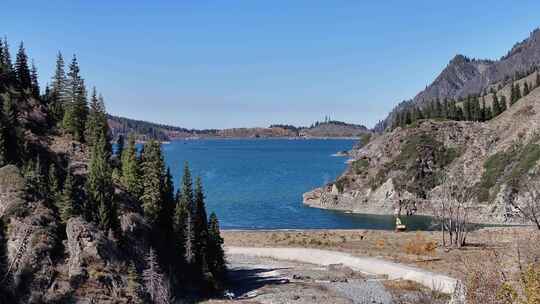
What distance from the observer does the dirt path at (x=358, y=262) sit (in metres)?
53.1

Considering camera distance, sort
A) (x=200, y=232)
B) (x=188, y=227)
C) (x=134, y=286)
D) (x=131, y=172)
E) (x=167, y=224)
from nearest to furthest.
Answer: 1. (x=134, y=286)
2. (x=188, y=227)
3. (x=167, y=224)
4. (x=200, y=232)
5. (x=131, y=172)

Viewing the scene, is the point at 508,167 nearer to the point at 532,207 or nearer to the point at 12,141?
the point at 532,207

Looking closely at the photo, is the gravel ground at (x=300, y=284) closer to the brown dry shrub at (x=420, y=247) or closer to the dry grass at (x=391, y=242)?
the dry grass at (x=391, y=242)

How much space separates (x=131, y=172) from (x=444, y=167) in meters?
104

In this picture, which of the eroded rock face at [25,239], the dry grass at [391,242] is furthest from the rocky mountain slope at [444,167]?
the eroded rock face at [25,239]

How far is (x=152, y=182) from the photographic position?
54938mm

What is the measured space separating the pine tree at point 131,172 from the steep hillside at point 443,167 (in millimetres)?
82022

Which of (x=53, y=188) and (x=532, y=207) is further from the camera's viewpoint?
(x=532, y=207)

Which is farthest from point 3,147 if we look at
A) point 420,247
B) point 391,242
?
point 391,242

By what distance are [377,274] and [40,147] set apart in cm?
3916

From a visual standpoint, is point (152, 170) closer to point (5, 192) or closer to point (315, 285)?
point (5, 192)

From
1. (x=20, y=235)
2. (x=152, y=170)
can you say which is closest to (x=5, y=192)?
(x=20, y=235)

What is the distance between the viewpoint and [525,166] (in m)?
116

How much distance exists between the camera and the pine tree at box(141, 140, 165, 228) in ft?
175
